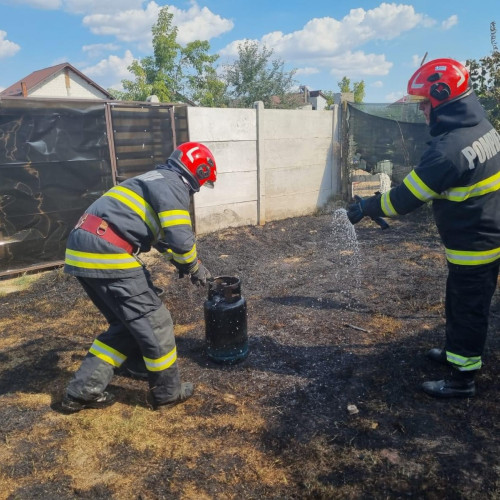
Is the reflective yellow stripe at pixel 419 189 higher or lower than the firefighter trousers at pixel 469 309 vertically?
higher

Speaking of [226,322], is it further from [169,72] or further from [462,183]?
[169,72]

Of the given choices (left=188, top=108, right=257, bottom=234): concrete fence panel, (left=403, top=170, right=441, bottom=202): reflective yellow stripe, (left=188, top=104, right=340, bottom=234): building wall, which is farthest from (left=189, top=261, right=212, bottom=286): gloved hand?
(left=188, top=104, right=340, bottom=234): building wall

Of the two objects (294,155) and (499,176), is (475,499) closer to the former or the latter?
(499,176)

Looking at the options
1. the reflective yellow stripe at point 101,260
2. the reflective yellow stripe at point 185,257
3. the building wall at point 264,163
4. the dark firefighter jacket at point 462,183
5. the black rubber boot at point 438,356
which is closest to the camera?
the dark firefighter jacket at point 462,183

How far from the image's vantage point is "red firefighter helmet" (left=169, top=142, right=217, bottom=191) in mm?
3299

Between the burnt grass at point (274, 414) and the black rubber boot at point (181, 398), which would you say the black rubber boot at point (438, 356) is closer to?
the burnt grass at point (274, 414)

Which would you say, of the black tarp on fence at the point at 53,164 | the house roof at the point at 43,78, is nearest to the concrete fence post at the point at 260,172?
the black tarp on fence at the point at 53,164

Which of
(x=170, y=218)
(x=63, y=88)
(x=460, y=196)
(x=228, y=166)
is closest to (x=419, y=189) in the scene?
(x=460, y=196)

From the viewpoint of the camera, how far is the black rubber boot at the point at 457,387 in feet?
10.7

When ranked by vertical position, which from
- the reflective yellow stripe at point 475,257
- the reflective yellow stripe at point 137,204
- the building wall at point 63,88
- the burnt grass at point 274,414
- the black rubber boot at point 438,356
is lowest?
the burnt grass at point 274,414

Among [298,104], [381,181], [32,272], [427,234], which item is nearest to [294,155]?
[381,181]

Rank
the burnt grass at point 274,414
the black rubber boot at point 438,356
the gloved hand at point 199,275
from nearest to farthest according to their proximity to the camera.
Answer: the burnt grass at point 274,414 < the gloved hand at point 199,275 < the black rubber boot at point 438,356

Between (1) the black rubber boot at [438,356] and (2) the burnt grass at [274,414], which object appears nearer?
(2) the burnt grass at [274,414]

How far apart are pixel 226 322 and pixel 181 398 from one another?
2.37ft
